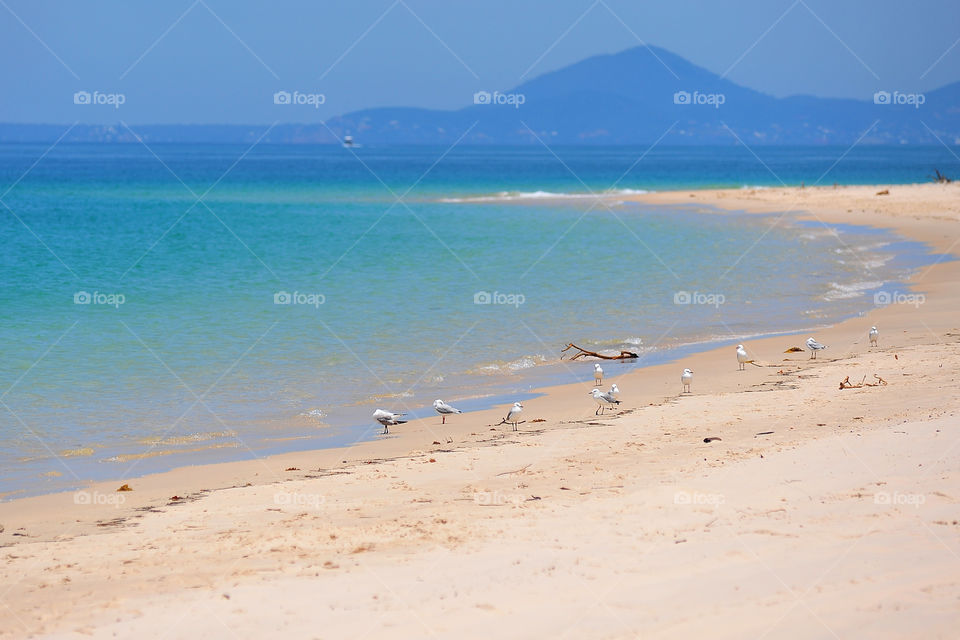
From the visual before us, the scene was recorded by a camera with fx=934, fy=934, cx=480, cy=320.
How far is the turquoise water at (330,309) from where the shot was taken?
11.9m

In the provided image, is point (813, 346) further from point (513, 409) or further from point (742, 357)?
point (513, 409)

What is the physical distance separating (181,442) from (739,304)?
1384 cm

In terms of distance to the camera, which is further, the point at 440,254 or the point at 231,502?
the point at 440,254

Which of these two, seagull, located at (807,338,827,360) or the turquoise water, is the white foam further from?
seagull, located at (807,338,827,360)

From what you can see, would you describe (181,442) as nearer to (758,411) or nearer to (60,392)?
(60,392)

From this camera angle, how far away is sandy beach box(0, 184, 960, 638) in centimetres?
553

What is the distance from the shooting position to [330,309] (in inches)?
813

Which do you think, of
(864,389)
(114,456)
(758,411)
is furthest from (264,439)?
(864,389)

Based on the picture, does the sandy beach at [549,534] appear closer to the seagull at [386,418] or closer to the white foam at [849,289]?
the seagull at [386,418]

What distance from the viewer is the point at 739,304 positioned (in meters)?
21.0

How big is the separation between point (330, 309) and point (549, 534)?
573 inches

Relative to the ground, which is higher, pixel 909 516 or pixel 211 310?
pixel 211 310

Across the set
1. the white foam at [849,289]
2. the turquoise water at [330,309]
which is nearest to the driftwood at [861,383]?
the turquoise water at [330,309]

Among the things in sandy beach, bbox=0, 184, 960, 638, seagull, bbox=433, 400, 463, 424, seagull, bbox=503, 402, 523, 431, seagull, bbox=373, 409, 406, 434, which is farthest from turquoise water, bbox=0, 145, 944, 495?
sandy beach, bbox=0, 184, 960, 638
